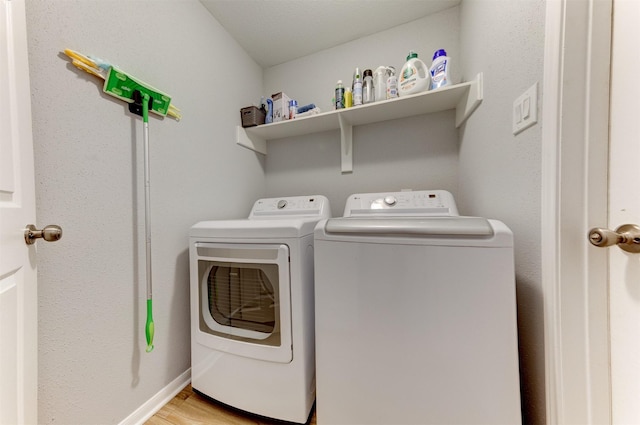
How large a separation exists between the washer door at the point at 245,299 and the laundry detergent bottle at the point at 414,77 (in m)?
1.22

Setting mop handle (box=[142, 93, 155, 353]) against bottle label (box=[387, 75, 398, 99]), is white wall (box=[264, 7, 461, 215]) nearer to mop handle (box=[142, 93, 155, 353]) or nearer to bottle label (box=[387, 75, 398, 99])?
bottle label (box=[387, 75, 398, 99])

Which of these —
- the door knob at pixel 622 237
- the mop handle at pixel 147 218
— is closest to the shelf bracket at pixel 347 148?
the mop handle at pixel 147 218

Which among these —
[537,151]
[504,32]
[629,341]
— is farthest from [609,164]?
[504,32]

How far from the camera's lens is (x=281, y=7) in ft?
4.87

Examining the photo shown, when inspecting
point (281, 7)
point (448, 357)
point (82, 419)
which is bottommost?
point (82, 419)

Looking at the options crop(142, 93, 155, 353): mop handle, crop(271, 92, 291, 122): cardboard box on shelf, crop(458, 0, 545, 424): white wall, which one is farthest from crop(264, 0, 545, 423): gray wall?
crop(142, 93, 155, 353): mop handle

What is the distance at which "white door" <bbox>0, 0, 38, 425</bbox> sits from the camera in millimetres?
590

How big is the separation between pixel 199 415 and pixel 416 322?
1.14m

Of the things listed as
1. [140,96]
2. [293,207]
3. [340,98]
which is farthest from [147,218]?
[340,98]

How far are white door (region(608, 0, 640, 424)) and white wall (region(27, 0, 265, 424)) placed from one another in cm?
167

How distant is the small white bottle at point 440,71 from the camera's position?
132cm

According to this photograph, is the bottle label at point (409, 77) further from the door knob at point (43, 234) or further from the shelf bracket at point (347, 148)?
the door knob at point (43, 234)

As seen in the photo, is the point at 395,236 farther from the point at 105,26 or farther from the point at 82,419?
the point at 105,26

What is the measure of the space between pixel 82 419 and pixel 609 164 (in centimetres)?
192
